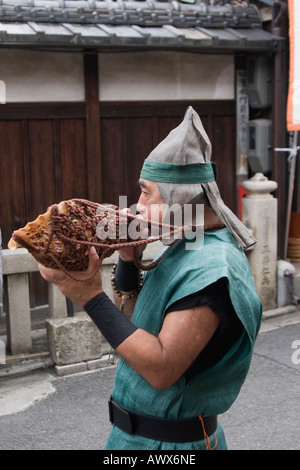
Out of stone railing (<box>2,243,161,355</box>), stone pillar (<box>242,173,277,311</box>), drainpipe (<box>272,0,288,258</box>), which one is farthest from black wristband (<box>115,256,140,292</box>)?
drainpipe (<box>272,0,288,258</box>)

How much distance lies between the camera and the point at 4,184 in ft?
25.5

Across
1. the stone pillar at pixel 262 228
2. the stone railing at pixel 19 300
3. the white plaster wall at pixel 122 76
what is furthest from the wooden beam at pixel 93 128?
the stone pillar at pixel 262 228

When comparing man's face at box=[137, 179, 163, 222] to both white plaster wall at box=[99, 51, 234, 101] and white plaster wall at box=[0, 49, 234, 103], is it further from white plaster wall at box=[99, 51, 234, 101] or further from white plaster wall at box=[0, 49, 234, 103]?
white plaster wall at box=[99, 51, 234, 101]

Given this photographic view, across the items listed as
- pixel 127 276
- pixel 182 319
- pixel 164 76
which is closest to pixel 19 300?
pixel 164 76

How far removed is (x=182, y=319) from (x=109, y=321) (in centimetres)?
28

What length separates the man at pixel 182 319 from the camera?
7.57 ft

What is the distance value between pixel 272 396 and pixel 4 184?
13.5 feet

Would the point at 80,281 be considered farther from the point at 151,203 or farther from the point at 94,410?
the point at 94,410

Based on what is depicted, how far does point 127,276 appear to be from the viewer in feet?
9.28

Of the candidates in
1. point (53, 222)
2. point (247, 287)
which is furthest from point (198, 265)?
point (53, 222)

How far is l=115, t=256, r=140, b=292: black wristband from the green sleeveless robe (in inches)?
5.4

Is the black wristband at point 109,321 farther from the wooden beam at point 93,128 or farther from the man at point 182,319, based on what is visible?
the wooden beam at point 93,128

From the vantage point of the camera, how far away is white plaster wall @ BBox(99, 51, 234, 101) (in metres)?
8.26
